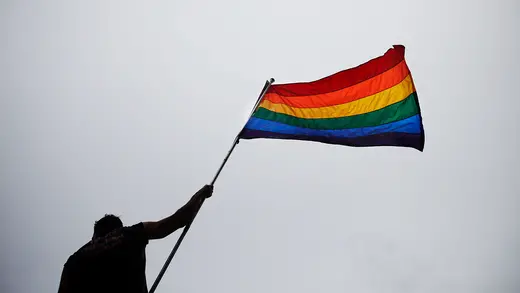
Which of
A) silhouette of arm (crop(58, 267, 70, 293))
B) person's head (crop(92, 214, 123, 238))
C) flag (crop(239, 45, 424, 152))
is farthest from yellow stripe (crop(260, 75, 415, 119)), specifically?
silhouette of arm (crop(58, 267, 70, 293))

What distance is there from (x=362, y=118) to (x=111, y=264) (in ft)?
18.3

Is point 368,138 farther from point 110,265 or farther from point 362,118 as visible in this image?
point 110,265

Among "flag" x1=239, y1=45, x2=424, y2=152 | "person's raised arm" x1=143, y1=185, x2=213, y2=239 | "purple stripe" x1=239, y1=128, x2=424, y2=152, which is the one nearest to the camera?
"person's raised arm" x1=143, y1=185, x2=213, y2=239

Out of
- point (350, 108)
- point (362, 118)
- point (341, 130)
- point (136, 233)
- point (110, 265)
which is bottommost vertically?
point (110, 265)

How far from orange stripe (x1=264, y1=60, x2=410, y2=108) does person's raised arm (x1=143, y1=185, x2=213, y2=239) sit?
11.8ft

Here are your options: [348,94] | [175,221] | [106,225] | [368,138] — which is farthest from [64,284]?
[348,94]

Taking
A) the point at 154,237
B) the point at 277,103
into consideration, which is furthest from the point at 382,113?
the point at 154,237

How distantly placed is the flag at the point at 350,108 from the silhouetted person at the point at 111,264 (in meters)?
4.20

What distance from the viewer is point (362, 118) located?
8.80 m

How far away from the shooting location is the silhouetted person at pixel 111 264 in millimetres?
4160

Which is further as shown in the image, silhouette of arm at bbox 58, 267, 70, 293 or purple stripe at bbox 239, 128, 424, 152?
purple stripe at bbox 239, 128, 424, 152

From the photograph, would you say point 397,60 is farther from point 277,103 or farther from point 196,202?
point 196,202

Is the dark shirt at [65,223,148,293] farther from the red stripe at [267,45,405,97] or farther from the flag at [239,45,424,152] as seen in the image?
the red stripe at [267,45,405,97]

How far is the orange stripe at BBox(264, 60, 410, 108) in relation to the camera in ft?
29.0
